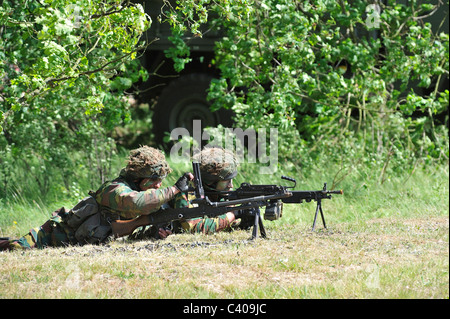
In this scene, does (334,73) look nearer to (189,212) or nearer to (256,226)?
(256,226)

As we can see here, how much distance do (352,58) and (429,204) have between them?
7.59ft

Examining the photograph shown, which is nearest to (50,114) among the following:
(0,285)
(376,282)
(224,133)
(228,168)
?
(224,133)

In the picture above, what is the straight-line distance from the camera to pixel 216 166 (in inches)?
244

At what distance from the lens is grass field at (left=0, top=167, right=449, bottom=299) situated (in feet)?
14.3

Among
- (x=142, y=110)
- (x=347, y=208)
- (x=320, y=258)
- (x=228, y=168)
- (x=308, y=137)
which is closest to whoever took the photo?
(x=320, y=258)

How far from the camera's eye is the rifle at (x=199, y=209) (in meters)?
5.63

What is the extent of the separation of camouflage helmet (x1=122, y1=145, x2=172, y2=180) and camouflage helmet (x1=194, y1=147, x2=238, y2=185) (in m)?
0.42

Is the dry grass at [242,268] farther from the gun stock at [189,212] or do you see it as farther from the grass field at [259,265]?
the gun stock at [189,212]

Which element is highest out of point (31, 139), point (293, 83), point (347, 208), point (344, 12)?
point (344, 12)

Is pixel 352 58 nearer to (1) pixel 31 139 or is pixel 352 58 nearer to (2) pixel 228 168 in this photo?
(2) pixel 228 168

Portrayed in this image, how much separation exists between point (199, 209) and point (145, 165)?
0.67m

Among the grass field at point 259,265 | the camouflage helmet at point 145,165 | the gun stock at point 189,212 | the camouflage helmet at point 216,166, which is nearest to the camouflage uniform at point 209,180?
the camouflage helmet at point 216,166

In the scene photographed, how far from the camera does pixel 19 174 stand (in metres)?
8.98

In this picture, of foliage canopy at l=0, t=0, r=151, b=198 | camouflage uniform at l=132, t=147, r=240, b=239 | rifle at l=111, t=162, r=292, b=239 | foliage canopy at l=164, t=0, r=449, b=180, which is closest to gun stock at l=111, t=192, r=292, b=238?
rifle at l=111, t=162, r=292, b=239
